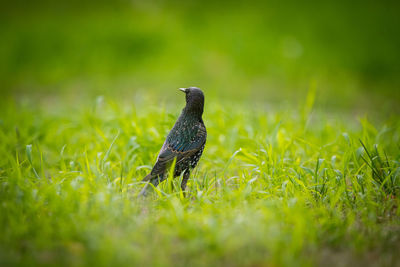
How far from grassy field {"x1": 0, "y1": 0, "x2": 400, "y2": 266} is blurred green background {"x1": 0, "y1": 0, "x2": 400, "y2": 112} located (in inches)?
2.3

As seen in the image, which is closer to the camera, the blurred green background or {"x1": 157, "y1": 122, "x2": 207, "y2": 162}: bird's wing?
{"x1": 157, "y1": 122, "x2": 207, "y2": 162}: bird's wing

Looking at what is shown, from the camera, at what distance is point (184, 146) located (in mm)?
3264

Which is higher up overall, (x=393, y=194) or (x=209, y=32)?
(x=209, y=32)

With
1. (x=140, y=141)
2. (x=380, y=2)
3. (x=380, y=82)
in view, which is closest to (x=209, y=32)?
(x=380, y=82)

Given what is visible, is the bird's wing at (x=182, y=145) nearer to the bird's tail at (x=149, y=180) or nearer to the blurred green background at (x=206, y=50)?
the bird's tail at (x=149, y=180)

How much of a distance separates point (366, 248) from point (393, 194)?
998 mm

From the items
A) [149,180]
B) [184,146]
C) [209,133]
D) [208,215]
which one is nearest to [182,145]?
[184,146]

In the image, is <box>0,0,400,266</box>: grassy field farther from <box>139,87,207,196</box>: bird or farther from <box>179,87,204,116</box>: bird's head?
<box>179,87,204,116</box>: bird's head

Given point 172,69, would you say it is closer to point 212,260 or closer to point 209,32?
point 209,32

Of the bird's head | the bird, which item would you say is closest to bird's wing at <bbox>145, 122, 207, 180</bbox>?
the bird

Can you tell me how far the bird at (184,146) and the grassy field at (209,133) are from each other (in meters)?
0.14

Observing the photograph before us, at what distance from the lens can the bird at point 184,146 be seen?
317 centimetres

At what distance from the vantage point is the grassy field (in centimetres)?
233

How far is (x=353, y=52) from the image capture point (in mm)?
9609
